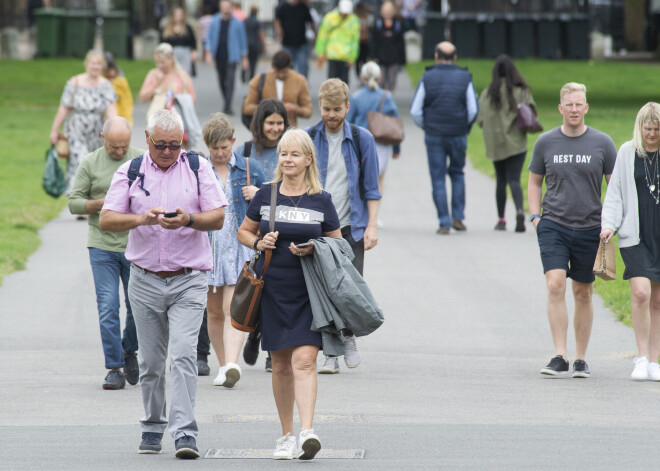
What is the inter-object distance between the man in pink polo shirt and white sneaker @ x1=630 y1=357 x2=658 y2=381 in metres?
3.24

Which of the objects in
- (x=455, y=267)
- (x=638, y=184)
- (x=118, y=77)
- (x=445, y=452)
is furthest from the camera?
(x=118, y=77)

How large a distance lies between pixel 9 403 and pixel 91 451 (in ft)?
4.68

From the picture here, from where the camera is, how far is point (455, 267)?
1300 centimetres

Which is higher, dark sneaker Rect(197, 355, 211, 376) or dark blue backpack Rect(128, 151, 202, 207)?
dark blue backpack Rect(128, 151, 202, 207)

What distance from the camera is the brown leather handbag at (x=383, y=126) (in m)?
13.8

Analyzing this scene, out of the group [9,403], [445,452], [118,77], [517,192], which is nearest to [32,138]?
[118,77]

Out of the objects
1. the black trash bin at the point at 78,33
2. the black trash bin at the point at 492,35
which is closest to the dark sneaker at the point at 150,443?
the black trash bin at the point at 492,35

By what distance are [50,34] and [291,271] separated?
36.9 meters

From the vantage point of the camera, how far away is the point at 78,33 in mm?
41875

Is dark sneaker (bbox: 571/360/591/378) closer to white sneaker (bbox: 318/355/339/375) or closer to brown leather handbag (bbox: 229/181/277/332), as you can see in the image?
white sneaker (bbox: 318/355/339/375)

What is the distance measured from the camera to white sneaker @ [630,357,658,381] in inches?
339

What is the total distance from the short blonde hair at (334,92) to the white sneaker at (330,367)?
1799mm

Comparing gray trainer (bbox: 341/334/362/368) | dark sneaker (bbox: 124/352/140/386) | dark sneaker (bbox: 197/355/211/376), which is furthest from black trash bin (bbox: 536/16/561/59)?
gray trainer (bbox: 341/334/362/368)

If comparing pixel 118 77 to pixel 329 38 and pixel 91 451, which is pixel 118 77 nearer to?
pixel 329 38
